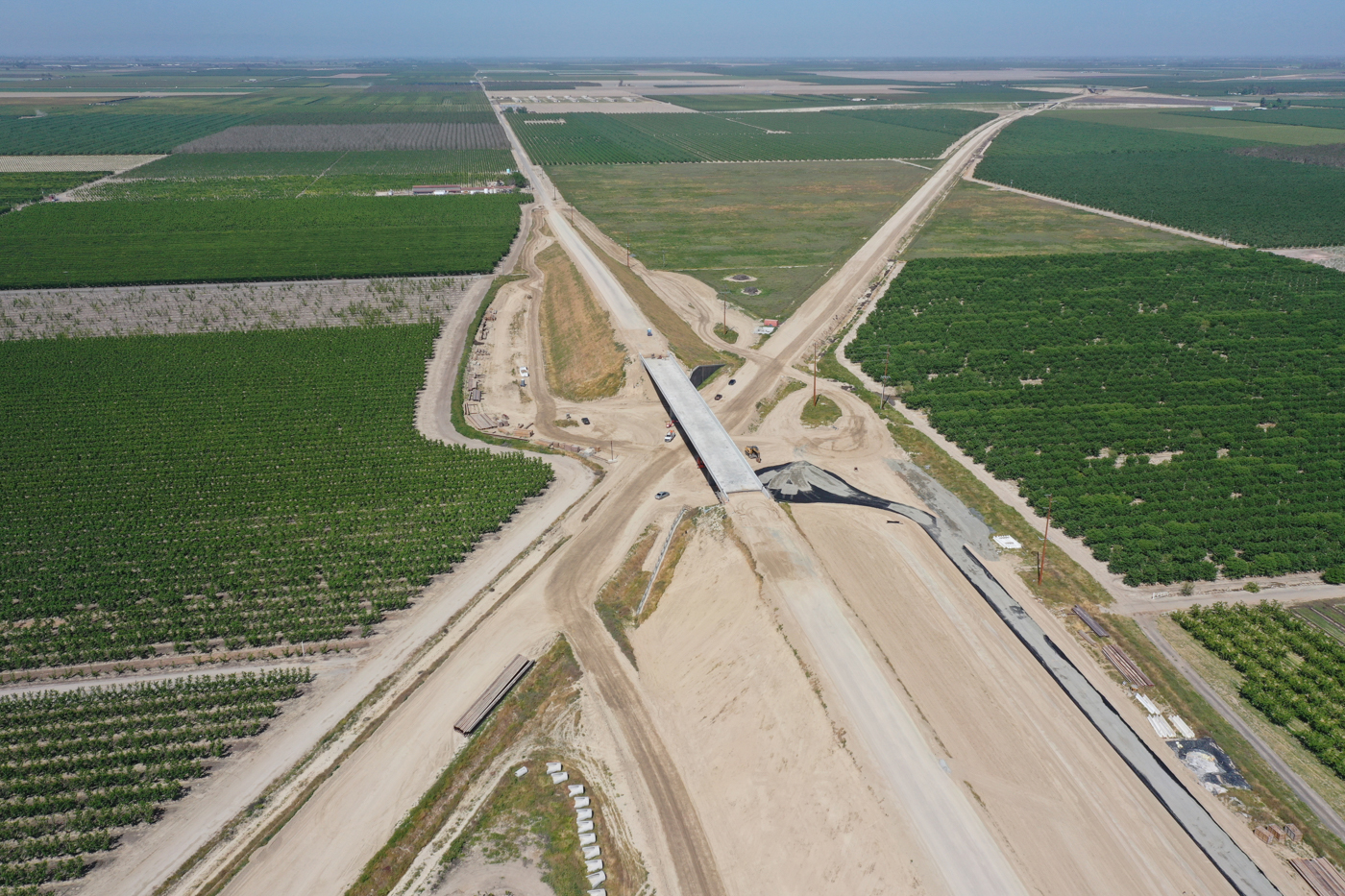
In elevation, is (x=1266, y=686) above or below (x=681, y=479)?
below

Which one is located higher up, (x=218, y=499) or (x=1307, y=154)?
(x=1307, y=154)

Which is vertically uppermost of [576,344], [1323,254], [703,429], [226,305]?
[1323,254]

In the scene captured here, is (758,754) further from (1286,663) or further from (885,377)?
(885,377)

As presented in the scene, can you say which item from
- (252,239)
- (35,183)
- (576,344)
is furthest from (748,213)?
(35,183)

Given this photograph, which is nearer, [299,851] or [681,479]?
[299,851]

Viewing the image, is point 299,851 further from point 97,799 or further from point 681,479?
point 681,479

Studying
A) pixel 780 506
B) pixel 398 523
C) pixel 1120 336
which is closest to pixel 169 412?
pixel 398 523
